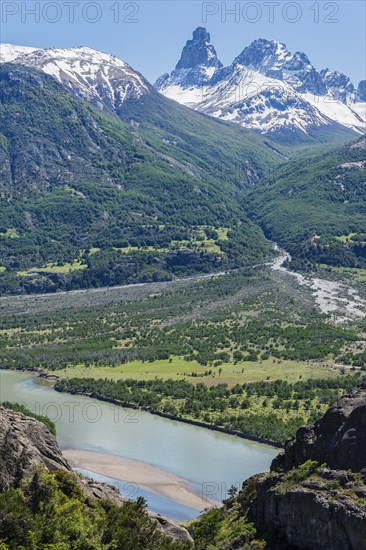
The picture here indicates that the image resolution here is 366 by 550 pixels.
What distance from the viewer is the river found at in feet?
230

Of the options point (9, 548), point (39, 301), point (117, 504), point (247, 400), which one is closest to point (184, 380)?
point (247, 400)

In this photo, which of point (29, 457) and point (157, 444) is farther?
point (157, 444)

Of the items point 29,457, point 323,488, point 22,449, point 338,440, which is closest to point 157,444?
point 29,457

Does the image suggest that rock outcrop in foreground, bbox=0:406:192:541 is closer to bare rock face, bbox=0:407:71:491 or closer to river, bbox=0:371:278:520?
bare rock face, bbox=0:407:71:491

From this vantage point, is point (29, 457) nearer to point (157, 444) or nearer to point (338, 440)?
point (338, 440)

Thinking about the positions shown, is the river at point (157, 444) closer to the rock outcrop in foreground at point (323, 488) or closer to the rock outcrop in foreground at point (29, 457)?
the rock outcrop in foreground at point (29, 457)

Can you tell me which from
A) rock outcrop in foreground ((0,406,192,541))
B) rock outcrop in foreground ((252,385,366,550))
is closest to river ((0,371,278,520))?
rock outcrop in foreground ((0,406,192,541))

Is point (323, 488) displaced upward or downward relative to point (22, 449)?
upward

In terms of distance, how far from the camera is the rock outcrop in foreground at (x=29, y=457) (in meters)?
41.4

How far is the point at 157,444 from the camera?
270ft

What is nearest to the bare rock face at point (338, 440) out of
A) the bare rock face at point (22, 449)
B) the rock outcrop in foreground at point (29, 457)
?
the rock outcrop in foreground at point (29, 457)

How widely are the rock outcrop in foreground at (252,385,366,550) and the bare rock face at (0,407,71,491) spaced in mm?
11687

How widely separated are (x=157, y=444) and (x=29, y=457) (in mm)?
40880

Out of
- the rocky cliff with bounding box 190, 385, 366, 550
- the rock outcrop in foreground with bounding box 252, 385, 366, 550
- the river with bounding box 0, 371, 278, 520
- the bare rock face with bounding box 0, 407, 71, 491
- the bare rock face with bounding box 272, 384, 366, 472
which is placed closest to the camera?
the rock outcrop in foreground with bounding box 252, 385, 366, 550
